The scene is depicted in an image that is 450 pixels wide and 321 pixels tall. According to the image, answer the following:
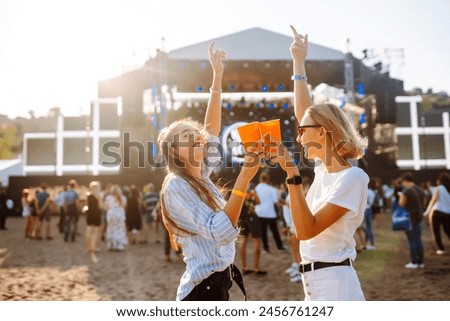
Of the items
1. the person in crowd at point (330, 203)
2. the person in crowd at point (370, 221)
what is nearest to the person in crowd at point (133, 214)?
the person in crowd at point (370, 221)

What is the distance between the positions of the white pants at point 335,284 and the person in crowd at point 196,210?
0.99ft

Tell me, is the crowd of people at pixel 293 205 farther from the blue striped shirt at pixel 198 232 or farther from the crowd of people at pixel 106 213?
the crowd of people at pixel 106 213

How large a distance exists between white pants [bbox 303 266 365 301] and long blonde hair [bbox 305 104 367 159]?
390mm

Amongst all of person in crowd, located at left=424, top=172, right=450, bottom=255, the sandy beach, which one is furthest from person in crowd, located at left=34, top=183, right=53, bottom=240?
person in crowd, located at left=424, top=172, right=450, bottom=255

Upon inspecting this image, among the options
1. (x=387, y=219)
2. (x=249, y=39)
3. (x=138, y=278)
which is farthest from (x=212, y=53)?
(x=387, y=219)

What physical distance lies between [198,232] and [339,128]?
0.58 m

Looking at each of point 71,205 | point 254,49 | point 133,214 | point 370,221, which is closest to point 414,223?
point 370,221

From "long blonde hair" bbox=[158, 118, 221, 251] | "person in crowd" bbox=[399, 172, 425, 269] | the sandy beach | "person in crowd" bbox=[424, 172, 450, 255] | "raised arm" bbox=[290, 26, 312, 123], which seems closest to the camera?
"long blonde hair" bbox=[158, 118, 221, 251]

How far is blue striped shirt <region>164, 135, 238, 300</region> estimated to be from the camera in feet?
4.71

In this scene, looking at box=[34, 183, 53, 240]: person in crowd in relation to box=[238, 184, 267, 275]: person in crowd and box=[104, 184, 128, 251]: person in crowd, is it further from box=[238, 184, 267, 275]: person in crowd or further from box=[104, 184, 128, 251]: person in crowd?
box=[238, 184, 267, 275]: person in crowd

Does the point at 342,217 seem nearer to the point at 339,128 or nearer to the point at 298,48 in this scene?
the point at 339,128

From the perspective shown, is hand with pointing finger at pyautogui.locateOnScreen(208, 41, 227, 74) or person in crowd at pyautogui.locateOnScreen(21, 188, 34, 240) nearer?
hand with pointing finger at pyautogui.locateOnScreen(208, 41, 227, 74)

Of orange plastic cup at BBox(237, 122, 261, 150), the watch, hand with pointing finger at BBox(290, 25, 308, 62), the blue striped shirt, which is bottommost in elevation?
the blue striped shirt

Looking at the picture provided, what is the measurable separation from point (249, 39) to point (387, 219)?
27.2ft
